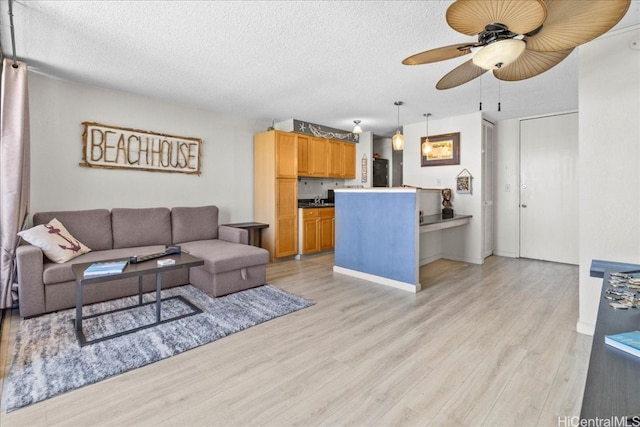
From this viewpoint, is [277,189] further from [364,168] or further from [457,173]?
Answer: [457,173]

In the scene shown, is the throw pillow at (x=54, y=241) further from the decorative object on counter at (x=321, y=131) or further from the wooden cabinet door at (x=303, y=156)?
the decorative object on counter at (x=321, y=131)

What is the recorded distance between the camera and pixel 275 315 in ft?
9.45

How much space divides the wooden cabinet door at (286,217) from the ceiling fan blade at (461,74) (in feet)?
11.0

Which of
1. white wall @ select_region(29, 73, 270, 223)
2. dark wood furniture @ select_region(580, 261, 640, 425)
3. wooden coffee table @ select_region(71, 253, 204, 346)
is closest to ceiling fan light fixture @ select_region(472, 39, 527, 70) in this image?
dark wood furniture @ select_region(580, 261, 640, 425)

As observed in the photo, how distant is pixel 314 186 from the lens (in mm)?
6422

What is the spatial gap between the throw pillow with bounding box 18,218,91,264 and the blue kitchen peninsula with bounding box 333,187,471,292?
3.07 metres

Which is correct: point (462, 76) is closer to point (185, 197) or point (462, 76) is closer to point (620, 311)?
point (620, 311)

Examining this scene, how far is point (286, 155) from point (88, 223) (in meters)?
2.89

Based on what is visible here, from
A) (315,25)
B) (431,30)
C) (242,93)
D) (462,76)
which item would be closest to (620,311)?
(462,76)

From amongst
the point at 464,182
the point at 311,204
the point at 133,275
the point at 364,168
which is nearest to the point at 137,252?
the point at 133,275

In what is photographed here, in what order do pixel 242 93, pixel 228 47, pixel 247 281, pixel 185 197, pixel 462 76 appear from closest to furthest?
pixel 462 76, pixel 228 47, pixel 247 281, pixel 242 93, pixel 185 197

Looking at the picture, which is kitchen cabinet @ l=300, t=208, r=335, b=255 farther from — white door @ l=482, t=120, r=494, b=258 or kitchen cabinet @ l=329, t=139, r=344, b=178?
white door @ l=482, t=120, r=494, b=258

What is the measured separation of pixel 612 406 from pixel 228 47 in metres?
3.18

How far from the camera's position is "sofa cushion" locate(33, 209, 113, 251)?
3.41m
